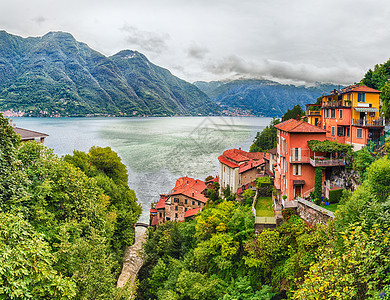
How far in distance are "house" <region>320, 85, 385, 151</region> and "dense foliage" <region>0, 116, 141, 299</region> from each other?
22.1 m

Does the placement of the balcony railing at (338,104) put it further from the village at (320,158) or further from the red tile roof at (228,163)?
the red tile roof at (228,163)

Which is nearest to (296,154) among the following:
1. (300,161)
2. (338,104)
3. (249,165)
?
(300,161)

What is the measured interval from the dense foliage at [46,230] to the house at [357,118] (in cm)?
2209

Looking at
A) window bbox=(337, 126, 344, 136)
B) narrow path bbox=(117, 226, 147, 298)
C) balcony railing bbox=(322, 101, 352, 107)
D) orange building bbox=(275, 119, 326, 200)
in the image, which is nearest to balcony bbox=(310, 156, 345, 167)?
orange building bbox=(275, 119, 326, 200)

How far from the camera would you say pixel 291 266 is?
14656 mm

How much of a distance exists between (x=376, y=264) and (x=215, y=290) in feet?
40.0

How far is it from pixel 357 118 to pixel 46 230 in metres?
25.8

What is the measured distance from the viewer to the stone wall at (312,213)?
52.5ft

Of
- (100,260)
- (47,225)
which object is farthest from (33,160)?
(100,260)

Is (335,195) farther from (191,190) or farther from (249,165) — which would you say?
(191,190)

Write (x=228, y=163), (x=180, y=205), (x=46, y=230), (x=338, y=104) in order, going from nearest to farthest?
1. (x=46, y=230)
2. (x=338, y=104)
3. (x=228, y=163)
4. (x=180, y=205)

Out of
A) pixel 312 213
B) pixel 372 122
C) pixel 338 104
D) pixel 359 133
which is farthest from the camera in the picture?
pixel 338 104

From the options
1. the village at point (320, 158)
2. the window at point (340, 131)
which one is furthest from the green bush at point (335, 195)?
the window at point (340, 131)

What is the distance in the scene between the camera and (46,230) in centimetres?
1158
